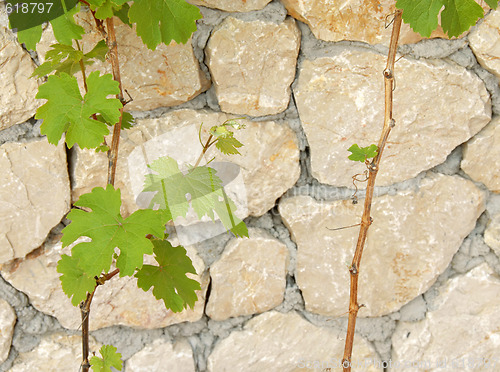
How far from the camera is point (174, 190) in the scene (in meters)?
1.07

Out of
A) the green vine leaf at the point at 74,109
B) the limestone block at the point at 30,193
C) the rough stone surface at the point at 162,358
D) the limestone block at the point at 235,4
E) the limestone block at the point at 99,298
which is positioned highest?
the limestone block at the point at 235,4

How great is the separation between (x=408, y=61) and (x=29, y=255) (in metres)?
1.06

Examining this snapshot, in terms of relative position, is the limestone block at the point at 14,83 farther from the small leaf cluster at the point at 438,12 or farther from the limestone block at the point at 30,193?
the small leaf cluster at the point at 438,12

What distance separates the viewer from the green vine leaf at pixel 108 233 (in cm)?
91

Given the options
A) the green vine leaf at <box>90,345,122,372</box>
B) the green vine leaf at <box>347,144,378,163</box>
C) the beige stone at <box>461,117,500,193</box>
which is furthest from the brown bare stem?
the green vine leaf at <box>90,345,122,372</box>

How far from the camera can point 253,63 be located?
1211 millimetres

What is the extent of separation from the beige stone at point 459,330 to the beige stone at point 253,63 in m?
0.76

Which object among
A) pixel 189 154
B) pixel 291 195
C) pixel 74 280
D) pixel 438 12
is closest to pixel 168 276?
pixel 74 280

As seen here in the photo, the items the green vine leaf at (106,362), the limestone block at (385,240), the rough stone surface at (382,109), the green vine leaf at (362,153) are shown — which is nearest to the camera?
the green vine leaf at (362,153)

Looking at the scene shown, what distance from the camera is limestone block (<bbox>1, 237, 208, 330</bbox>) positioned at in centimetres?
126

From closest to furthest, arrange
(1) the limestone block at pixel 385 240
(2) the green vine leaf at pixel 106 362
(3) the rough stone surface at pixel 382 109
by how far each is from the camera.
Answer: (2) the green vine leaf at pixel 106 362
(3) the rough stone surface at pixel 382 109
(1) the limestone block at pixel 385 240

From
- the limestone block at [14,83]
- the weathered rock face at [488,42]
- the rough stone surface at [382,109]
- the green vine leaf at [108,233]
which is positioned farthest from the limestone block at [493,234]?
the limestone block at [14,83]

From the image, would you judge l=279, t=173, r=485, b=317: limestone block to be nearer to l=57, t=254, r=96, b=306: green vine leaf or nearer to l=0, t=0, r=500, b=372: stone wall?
l=0, t=0, r=500, b=372: stone wall

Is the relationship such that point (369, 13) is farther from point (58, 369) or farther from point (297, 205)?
point (58, 369)
